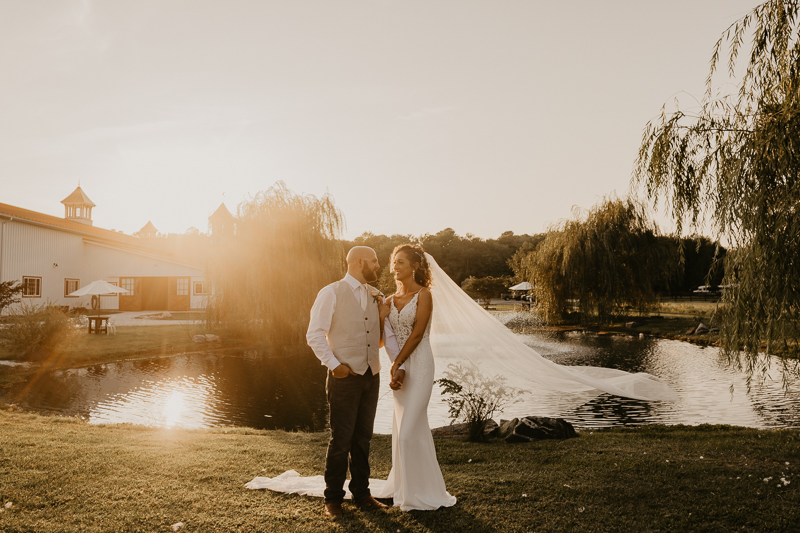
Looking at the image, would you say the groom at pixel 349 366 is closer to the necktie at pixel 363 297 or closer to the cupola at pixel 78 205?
the necktie at pixel 363 297

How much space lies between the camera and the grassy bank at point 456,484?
398cm

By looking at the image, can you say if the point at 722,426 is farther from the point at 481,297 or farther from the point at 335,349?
the point at 481,297

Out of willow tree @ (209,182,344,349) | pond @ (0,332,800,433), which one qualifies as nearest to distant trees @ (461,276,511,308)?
willow tree @ (209,182,344,349)

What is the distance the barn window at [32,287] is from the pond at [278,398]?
16.8m

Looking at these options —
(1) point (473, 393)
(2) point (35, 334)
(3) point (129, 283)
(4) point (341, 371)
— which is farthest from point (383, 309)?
(3) point (129, 283)

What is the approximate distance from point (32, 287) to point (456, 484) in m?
32.0

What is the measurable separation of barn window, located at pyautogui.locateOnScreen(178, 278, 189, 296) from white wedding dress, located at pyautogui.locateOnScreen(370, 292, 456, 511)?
33.8 meters

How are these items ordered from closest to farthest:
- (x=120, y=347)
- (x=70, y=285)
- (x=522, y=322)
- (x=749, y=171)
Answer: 1. (x=749, y=171)
2. (x=120, y=347)
3. (x=70, y=285)
4. (x=522, y=322)

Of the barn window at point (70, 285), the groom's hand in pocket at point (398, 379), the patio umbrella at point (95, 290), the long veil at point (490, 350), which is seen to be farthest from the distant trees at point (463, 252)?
the groom's hand in pocket at point (398, 379)

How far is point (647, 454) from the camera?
237 inches

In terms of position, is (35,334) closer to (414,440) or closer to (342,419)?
(342,419)

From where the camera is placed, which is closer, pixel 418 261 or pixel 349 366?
pixel 349 366

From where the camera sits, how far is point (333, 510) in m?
4.12

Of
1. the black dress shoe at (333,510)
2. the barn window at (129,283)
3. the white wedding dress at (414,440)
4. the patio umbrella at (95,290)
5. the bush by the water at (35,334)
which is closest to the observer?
the black dress shoe at (333,510)
